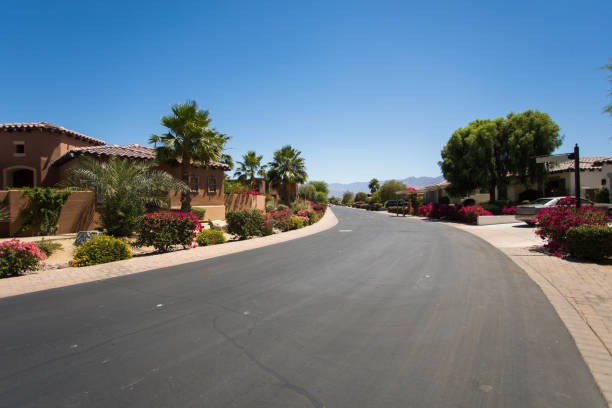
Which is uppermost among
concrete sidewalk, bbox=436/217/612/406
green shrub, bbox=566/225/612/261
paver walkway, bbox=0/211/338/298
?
green shrub, bbox=566/225/612/261

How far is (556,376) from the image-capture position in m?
2.88

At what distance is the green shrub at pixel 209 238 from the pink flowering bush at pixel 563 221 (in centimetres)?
1163

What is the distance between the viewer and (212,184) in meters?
24.0

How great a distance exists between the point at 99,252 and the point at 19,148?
18926 millimetres

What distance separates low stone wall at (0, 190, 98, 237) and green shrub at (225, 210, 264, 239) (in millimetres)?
6792

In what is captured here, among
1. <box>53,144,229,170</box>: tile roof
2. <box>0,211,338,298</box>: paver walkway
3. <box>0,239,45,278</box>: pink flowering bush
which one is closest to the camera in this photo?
<box>0,211,338,298</box>: paver walkway

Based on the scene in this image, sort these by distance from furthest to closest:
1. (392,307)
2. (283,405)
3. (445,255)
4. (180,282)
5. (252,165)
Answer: (252,165) → (445,255) → (180,282) → (392,307) → (283,405)

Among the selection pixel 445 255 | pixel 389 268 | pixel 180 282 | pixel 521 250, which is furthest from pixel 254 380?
pixel 521 250

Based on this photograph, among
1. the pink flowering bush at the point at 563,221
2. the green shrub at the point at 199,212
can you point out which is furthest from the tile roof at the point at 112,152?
the pink flowering bush at the point at 563,221

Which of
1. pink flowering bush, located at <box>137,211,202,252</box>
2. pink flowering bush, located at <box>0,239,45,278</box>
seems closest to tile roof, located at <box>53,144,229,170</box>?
pink flowering bush, located at <box>137,211,202,252</box>

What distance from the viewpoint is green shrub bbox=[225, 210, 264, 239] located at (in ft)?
47.3

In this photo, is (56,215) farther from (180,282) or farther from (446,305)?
(446,305)

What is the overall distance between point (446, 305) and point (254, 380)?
11.0 feet

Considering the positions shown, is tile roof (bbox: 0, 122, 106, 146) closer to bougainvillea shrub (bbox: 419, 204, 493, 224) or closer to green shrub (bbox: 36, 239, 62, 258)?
green shrub (bbox: 36, 239, 62, 258)
